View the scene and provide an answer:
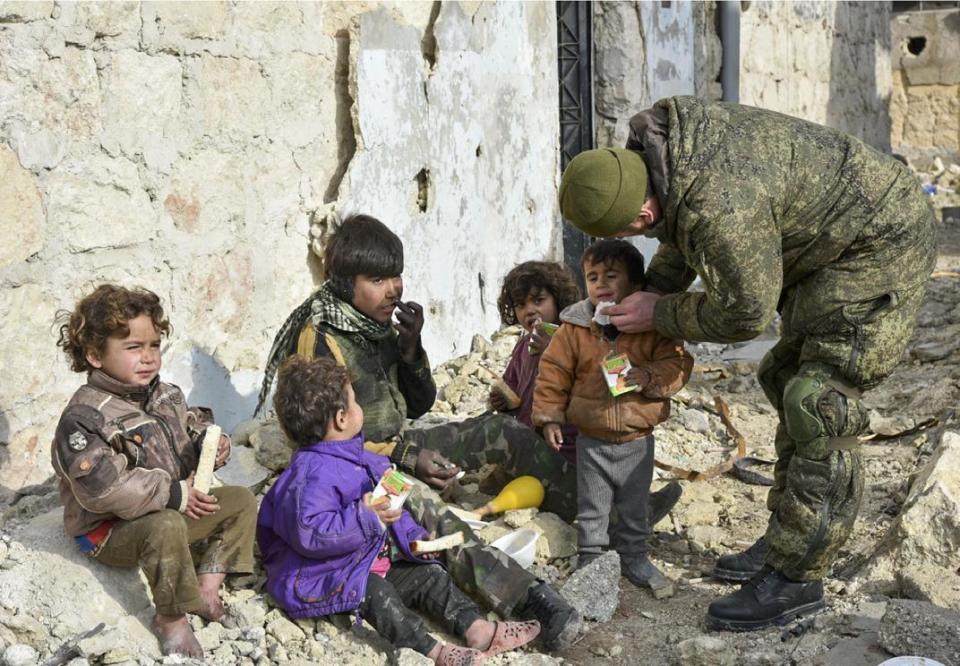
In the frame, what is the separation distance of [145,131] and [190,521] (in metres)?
1.53

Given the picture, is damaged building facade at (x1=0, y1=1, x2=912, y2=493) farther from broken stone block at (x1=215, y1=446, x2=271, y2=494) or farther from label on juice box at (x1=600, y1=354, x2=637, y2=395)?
label on juice box at (x1=600, y1=354, x2=637, y2=395)

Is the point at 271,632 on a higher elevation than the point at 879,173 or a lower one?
lower

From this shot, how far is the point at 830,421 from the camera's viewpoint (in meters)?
3.35

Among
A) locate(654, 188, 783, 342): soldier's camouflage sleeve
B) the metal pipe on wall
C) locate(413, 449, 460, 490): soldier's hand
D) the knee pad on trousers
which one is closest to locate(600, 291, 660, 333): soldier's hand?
locate(654, 188, 783, 342): soldier's camouflage sleeve

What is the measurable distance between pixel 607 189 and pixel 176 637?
175 centimetres

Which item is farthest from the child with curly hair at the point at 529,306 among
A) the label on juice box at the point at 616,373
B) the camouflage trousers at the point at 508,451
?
the label on juice box at the point at 616,373

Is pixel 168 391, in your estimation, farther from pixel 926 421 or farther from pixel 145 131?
pixel 926 421

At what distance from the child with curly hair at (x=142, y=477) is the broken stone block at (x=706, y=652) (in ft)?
4.38

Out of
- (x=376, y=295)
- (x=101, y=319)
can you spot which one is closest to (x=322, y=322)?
(x=376, y=295)

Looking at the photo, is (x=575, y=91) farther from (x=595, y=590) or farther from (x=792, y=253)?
(x=595, y=590)

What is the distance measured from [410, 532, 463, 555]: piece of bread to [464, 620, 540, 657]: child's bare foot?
0.87 ft

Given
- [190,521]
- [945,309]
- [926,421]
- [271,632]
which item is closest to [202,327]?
[190,521]

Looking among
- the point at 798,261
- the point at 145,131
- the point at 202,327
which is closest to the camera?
the point at 798,261

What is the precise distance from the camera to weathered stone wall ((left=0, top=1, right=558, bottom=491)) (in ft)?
12.1
